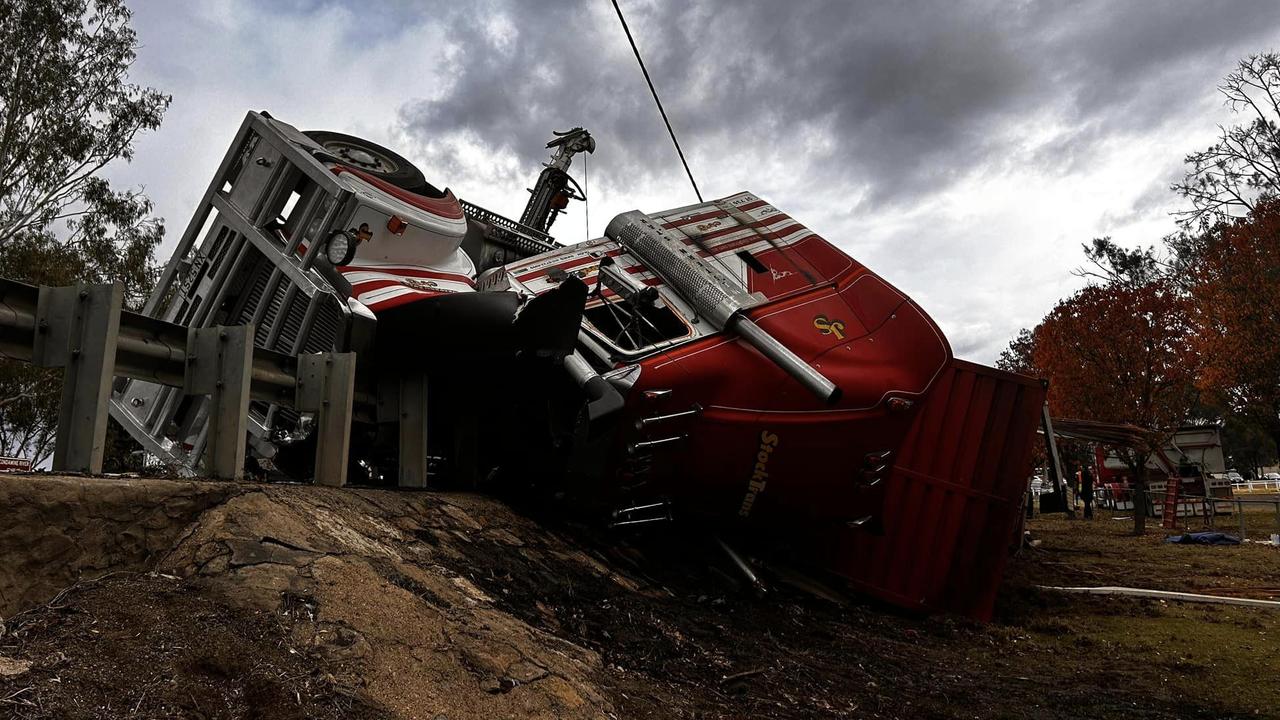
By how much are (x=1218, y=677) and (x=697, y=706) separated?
395 centimetres

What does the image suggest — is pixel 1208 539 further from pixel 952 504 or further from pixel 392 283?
pixel 392 283

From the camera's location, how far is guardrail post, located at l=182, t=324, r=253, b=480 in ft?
15.4

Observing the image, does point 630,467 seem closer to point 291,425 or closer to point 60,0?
point 291,425

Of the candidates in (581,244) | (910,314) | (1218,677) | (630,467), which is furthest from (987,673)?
(581,244)

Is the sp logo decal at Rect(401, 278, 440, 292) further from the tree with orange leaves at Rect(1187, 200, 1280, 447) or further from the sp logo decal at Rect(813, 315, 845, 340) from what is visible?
the tree with orange leaves at Rect(1187, 200, 1280, 447)

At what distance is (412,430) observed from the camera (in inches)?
256

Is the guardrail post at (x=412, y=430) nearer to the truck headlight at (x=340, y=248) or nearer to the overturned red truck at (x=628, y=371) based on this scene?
the overturned red truck at (x=628, y=371)

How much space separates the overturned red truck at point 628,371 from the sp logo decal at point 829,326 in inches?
0.8

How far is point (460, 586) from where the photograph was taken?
4211 mm

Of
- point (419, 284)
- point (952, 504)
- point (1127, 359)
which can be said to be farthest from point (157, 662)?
point (1127, 359)

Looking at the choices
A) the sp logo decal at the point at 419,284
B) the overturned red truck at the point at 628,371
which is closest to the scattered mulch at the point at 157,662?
the overturned red truck at the point at 628,371

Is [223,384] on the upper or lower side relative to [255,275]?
lower

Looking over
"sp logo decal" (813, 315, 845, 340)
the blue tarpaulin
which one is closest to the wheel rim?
"sp logo decal" (813, 315, 845, 340)

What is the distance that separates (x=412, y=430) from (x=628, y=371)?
1722 mm
